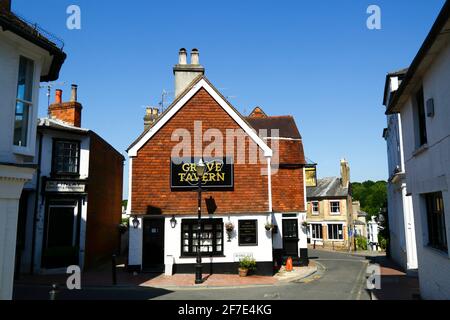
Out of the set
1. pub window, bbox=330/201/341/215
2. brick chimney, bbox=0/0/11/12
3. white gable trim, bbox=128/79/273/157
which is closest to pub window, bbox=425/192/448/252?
white gable trim, bbox=128/79/273/157

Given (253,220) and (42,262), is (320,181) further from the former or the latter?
(42,262)

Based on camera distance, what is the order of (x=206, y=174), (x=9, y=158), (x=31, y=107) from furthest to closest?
(x=206, y=174) < (x=31, y=107) < (x=9, y=158)

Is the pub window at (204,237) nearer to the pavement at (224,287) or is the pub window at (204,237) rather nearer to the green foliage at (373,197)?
the pavement at (224,287)

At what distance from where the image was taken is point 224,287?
14.5 metres

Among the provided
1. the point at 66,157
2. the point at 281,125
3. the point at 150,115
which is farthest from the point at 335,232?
the point at 66,157

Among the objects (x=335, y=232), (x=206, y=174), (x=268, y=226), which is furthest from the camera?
(x=335, y=232)

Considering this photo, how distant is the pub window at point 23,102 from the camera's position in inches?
318

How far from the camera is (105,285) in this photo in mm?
14523

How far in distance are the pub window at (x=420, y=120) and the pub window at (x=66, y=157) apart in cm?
1574

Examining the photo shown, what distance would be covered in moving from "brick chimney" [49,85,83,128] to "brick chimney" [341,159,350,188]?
3057cm

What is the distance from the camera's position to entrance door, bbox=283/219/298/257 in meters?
21.7

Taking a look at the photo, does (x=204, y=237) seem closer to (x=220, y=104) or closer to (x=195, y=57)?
(x=220, y=104)

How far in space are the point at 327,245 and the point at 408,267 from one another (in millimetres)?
24444

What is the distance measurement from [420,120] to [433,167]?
7.40ft
